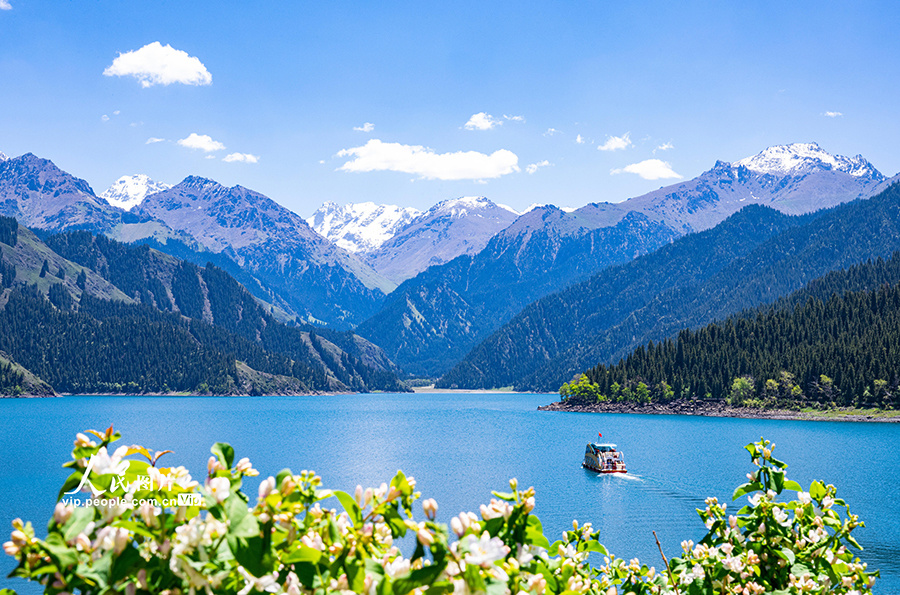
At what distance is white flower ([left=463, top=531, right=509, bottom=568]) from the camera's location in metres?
4.32

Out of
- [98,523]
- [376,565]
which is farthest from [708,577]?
[98,523]

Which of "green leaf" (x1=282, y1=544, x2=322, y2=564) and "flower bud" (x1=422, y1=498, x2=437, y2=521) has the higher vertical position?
"flower bud" (x1=422, y1=498, x2=437, y2=521)

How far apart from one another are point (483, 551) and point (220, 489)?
1.65 meters

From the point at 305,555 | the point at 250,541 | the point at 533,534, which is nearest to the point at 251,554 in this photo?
the point at 250,541

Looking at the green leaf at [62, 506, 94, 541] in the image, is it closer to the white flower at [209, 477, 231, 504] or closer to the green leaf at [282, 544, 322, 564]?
the white flower at [209, 477, 231, 504]

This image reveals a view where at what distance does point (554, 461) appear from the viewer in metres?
106

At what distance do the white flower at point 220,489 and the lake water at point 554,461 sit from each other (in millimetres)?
41913

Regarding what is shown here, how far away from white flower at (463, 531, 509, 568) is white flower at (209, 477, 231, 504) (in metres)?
1.47

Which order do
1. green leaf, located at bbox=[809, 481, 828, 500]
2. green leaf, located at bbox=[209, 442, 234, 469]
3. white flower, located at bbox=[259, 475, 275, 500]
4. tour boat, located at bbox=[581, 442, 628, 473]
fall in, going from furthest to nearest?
tour boat, located at bbox=[581, 442, 628, 473]
green leaf, located at bbox=[809, 481, 828, 500]
green leaf, located at bbox=[209, 442, 234, 469]
white flower, located at bbox=[259, 475, 275, 500]

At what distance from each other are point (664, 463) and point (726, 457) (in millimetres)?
10958

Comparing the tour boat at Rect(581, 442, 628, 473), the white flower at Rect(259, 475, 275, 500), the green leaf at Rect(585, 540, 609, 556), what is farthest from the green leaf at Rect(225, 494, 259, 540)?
the tour boat at Rect(581, 442, 628, 473)

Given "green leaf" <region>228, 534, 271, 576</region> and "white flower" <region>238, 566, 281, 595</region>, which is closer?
"green leaf" <region>228, 534, 271, 576</region>

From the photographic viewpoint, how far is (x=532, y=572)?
5516 mm

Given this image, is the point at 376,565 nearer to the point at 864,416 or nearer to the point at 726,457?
the point at 726,457
